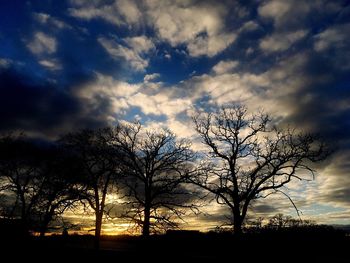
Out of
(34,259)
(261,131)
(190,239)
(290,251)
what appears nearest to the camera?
(34,259)

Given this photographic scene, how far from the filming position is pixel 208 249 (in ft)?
79.3

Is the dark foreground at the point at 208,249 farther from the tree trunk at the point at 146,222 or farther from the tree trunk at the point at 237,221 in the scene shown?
the tree trunk at the point at 237,221

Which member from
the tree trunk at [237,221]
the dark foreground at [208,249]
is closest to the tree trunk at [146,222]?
the dark foreground at [208,249]

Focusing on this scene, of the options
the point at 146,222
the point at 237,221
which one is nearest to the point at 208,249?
the point at 237,221

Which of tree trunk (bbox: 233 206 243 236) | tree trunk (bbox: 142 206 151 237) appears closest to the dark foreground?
tree trunk (bbox: 142 206 151 237)

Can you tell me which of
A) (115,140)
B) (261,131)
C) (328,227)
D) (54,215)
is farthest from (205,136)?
(54,215)

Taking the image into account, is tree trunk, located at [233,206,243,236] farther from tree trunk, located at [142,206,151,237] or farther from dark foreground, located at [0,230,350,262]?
tree trunk, located at [142,206,151,237]

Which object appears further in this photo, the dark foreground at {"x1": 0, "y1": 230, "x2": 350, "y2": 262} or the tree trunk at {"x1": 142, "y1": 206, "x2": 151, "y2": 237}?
the tree trunk at {"x1": 142, "y1": 206, "x2": 151, "y2": 237}

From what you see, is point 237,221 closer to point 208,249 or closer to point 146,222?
point 208,249

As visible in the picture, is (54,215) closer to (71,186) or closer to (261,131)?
(71,186)

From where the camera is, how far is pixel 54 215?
38188 mm

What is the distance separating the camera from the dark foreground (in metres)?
10.7

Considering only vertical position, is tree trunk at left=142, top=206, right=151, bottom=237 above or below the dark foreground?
above

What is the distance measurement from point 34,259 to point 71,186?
24177 millimetres
